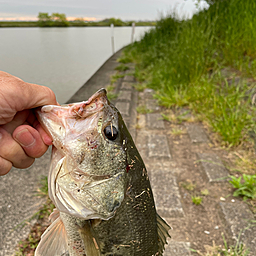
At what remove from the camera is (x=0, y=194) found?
233 centimetres

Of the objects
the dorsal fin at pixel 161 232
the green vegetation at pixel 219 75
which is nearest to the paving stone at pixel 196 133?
the green vegetation at pixel 219 75

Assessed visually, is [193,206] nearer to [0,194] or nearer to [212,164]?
[212,164]

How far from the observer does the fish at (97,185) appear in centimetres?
104

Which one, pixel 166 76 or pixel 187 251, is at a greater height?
pixel 166 76

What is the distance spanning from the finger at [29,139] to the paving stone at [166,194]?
61.6 inches

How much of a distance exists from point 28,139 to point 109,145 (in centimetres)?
54

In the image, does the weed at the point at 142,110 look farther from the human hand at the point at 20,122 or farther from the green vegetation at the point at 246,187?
the human hand at the point at 20,122

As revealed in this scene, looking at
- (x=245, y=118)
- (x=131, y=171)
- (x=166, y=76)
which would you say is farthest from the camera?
(x=166, y=76)

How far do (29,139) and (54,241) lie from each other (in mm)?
591

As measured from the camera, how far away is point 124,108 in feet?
14.9

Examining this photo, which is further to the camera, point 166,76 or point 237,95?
point 166,76

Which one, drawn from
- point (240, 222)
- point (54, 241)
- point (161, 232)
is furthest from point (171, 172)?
point (54, 241)

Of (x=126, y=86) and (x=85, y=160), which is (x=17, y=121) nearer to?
(x=85, y=160)

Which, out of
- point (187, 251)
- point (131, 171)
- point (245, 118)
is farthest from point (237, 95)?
point (131, 171)
